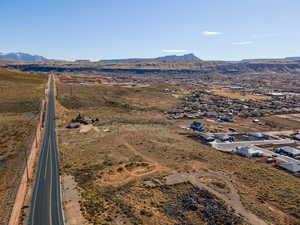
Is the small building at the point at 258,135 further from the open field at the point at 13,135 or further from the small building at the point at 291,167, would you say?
the open field at the point at 13,135

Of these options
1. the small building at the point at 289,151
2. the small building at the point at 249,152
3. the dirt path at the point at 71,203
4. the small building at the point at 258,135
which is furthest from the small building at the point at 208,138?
the dirt path at the point at 71,203

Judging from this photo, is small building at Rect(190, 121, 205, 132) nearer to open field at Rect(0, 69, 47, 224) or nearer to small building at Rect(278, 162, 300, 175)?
small building at Rect(278, 162, 300, 175)

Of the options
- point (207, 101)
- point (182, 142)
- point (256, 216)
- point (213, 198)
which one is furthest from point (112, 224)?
point (207, 101)

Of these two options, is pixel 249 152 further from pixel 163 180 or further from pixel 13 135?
pixel 13 135

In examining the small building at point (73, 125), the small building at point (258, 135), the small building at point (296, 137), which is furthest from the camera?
the small building at point (73, 125)

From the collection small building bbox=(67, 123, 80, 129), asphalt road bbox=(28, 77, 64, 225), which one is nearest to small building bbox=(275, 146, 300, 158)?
asphalt road bbox=(28, 77, 64, 225)

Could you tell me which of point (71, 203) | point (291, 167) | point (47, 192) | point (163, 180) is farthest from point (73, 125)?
point (291, 167)

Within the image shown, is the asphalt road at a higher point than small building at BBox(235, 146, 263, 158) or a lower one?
higher

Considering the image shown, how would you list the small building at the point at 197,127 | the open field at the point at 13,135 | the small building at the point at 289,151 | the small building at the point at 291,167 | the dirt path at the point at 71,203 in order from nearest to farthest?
1. the dirt path at the point at 71,203
2. the open field at the point at 13,135
3. the small building at the point at 291,167
4. the small building at the point at 289,151
5. the small building at the point at 197,127
